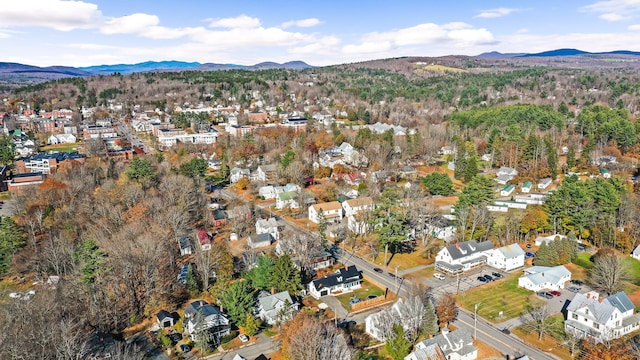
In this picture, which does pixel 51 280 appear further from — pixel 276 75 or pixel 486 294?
pixel 276 75

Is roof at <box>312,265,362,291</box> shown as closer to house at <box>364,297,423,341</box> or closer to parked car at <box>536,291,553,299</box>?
house at <box>364,297,423,341</box>

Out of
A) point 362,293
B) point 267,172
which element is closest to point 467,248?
point 362,293

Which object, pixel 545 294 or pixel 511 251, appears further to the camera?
pixel 511 251

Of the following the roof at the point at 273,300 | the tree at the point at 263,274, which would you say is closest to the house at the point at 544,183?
the tree at the point at 263,274

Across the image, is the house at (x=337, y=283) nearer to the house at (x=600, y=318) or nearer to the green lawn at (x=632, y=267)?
the house at (x=600, y=318)

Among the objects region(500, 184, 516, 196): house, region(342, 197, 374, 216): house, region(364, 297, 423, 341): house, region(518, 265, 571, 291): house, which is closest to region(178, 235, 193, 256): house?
region(342, 197, 374, 216): house

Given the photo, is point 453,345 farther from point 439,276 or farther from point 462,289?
point 439,276
